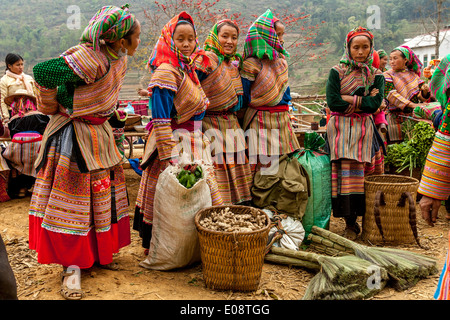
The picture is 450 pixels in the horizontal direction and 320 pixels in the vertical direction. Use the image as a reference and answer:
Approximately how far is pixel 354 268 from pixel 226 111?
6.06 ft

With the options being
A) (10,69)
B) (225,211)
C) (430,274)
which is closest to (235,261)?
(225,211)

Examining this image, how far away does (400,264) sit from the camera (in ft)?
9.88

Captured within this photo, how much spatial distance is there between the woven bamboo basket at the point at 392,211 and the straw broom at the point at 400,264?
62 centimetres

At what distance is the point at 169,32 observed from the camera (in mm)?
3143

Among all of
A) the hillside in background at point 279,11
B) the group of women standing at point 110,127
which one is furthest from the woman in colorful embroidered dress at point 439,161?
the hillside in background at point 279,11

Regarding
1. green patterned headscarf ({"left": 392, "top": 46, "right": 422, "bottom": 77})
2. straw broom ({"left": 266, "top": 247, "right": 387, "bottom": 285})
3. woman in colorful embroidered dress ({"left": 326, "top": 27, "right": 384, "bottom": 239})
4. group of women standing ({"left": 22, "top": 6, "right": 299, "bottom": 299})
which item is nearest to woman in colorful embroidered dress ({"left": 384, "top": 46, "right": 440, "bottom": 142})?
green patterned headscarf ({"left": 392, "top": 46, "right": 422, "bottom": 77})

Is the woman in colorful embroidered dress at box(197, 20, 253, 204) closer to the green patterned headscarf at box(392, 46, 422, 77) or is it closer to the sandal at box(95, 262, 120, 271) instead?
the sandal at box(95, 262, 120, 271)

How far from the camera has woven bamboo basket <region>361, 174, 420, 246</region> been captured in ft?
12.4

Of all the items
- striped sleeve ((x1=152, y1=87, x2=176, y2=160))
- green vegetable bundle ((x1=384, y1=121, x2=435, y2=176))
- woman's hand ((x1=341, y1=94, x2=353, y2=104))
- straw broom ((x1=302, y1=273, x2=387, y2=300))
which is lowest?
straw broom ((x1=302, y1=273, x2=387, y2=300))

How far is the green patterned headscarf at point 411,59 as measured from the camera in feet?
18.8

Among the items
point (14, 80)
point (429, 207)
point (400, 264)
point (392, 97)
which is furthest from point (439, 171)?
point (14, 80)

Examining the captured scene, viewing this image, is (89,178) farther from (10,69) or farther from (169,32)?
(10,69)

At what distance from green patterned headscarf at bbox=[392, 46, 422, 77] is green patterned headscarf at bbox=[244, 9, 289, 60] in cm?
278

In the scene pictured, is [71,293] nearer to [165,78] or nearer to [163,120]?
[163,120]
